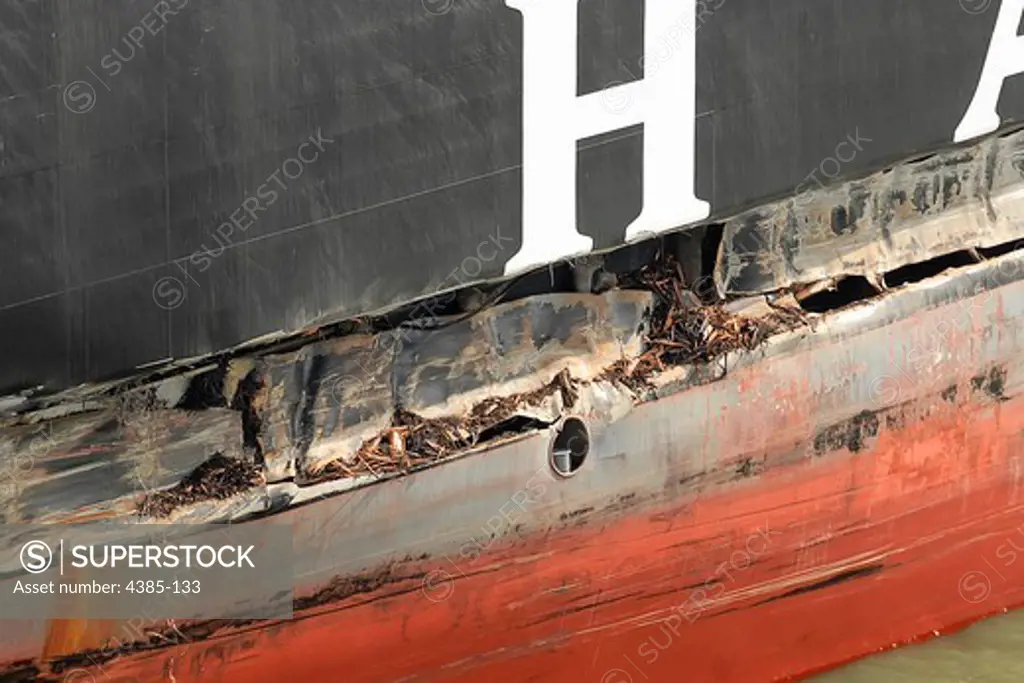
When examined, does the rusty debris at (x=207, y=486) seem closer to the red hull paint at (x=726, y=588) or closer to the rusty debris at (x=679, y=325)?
the red hull paint at (x=726, y=588)

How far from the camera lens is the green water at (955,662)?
234 inches

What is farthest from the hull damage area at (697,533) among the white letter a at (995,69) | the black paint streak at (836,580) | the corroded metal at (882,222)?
the white letter a at (995,69)

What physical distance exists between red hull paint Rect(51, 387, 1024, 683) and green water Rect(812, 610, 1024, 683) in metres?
0.07

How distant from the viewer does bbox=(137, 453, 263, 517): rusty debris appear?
4.59 metres

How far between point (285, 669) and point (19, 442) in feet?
3.57

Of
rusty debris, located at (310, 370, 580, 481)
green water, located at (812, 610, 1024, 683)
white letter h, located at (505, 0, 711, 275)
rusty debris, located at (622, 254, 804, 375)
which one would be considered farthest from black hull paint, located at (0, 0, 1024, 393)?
green water, located at (812, 610, 1024, 683)

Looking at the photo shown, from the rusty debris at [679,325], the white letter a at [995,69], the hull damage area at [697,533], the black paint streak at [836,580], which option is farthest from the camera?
the black paint streak at [836,580]

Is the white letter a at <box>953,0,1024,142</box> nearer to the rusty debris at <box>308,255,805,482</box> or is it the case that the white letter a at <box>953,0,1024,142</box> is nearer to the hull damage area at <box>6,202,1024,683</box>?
the hull damage area at <box>6,202,1024,683</box>

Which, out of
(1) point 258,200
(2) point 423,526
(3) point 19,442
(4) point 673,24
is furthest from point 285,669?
(4) point 673,24

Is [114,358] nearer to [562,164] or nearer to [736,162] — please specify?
[562,164]

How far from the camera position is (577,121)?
15.5ft

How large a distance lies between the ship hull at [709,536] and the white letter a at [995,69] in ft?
2.27

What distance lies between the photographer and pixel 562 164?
15.5ft

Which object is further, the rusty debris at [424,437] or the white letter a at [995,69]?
the white letter a at [995,69]
